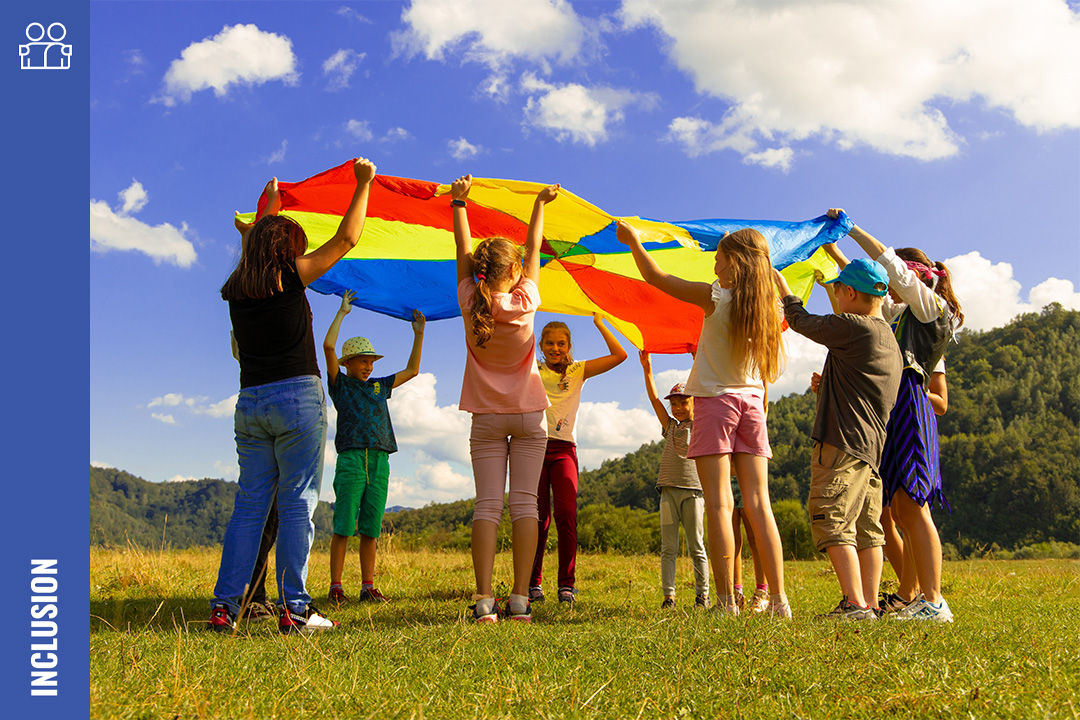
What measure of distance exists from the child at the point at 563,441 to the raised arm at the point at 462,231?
1.36 meters

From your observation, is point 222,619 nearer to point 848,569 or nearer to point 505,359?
point 505,359

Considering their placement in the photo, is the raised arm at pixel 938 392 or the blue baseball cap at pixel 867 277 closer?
the blue baseball cap at pixel 867 277

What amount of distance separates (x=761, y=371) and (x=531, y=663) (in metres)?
1.83

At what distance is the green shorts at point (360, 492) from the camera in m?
4.83

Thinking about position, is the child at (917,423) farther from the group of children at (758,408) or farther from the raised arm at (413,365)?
the raised arm at (413,365)

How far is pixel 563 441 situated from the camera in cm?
493

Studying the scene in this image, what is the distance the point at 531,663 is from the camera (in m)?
2.36

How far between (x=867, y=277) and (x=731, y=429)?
3.30ft

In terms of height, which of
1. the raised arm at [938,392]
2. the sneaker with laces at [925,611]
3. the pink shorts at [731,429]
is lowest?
the sneaker with laces at [925,611]

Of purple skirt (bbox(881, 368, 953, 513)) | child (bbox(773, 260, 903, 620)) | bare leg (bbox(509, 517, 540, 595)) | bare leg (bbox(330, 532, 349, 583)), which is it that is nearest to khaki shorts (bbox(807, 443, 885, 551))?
child (bbox(773, 260, 903, 620))

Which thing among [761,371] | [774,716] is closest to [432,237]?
[761,371]

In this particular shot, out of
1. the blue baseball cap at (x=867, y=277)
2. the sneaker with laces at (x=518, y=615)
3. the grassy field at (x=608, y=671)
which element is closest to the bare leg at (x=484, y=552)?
the sneaker with laces at (x=518, y=615)

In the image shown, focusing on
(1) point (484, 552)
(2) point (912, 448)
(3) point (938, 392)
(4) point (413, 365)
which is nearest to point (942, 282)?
(3) point (938, 392)
